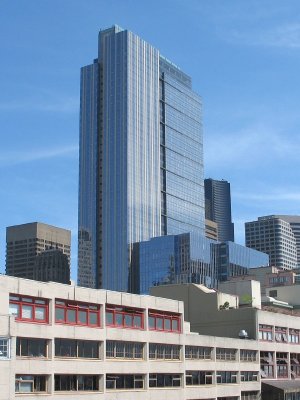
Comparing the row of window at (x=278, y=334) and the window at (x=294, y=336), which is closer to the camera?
the row of window at (x=278, y=334)

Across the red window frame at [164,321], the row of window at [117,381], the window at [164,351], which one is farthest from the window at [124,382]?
the red window frame at [164,321]

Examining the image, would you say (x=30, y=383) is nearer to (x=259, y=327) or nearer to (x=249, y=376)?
(x=249, y=376)

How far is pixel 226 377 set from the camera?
312 ft

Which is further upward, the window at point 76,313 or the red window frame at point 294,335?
the window at point 76,313

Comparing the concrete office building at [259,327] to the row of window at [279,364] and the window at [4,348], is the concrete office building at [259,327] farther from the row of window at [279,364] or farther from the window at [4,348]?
the window at [4,348]

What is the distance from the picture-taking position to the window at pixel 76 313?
68.2 metres

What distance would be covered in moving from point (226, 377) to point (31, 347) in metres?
38.8

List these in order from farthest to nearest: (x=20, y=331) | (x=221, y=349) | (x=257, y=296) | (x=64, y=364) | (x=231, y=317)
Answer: (x=257, y=296) < (x=231, y=317) < (x=221, y=349) < (x=64, y=364) < (x=20, y=331)

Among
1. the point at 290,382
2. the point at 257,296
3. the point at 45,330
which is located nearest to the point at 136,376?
the point at 45,330

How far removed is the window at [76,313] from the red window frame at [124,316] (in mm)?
1932

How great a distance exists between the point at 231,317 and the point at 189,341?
64.6 ft

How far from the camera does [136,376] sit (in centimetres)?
7769

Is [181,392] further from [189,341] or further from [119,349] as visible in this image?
[119,349]

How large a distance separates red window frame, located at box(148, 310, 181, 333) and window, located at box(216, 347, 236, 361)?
11.1m
